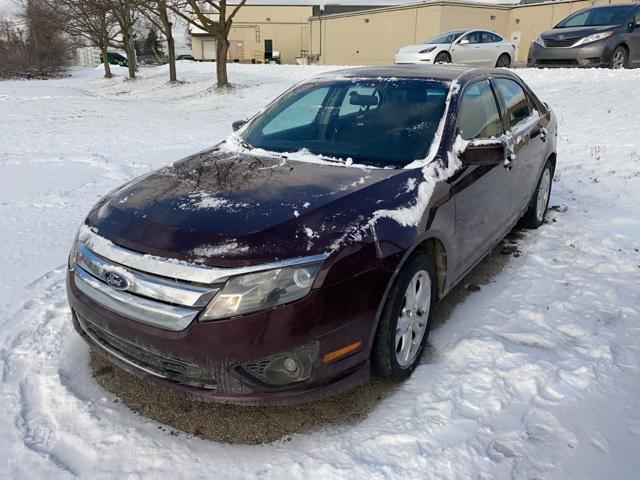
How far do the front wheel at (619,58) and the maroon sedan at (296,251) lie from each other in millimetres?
10270

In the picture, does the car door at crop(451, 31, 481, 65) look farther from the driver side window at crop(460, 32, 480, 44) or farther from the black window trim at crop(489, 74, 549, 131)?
the black window trim at crop(489, 74, 549, 131)

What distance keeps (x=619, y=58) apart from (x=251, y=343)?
13.0 m

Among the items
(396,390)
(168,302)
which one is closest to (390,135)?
(396,390)

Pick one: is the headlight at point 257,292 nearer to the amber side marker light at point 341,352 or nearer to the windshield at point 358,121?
the amber side marker light at point 341,352

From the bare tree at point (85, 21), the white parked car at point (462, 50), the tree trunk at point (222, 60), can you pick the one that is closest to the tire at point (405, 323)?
the white parked car at point (462, 50)

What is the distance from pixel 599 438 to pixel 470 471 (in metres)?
0.67

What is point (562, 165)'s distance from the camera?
7.29 meters

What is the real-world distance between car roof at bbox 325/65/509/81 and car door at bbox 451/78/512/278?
0.11 m

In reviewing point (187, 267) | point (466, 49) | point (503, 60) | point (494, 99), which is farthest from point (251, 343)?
point (503, 60)

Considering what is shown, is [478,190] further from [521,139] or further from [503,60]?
[503,60]

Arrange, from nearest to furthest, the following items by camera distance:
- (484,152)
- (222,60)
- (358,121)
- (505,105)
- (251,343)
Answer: (251,343)
(484,152)
(358,121)
(505,105)
(222,60)

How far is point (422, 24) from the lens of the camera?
3138 cm

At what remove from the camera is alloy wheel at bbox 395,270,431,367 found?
2703 mm

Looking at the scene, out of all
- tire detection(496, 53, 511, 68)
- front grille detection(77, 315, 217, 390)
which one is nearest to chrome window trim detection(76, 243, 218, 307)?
front grille detection(77, 315, 217, 390)
